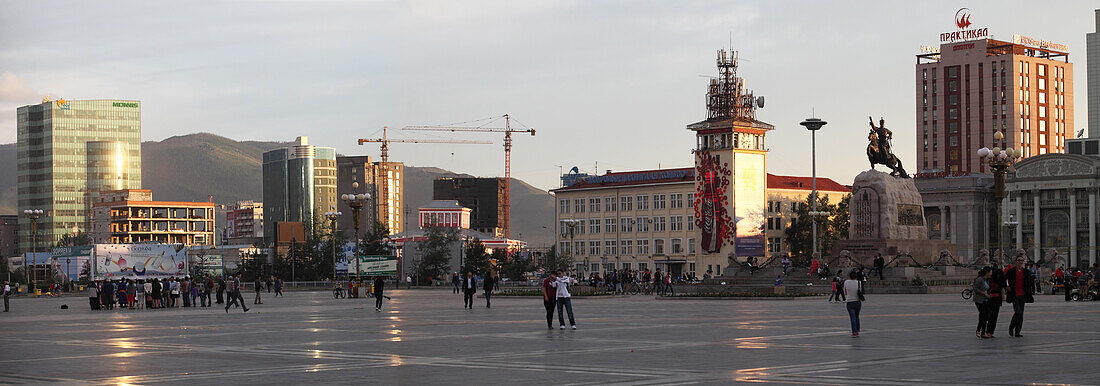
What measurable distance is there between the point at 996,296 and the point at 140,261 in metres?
70.8

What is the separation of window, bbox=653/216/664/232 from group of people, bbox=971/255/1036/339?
111717 millimetres

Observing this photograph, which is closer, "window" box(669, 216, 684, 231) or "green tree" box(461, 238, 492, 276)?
"green tree" box(461, 238, 492, 276)

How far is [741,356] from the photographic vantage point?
1934 centimetres

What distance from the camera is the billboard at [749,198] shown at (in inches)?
4916

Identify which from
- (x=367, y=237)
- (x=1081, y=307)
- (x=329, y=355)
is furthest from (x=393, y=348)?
(x=367, y=237)

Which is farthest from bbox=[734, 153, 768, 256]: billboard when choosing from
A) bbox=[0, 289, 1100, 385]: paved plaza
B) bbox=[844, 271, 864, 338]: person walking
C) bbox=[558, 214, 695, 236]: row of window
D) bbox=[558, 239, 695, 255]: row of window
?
bbox=[844, 271, 864, 338]: person walking

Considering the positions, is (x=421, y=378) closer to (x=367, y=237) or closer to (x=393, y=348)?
(x=393, y=348)

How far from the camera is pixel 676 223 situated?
438 feet

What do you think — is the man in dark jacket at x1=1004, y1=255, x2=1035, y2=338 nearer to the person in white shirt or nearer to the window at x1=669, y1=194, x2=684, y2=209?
the person in white shirt

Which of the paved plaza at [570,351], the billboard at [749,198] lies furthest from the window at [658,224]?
the paved plaza at [570,351]

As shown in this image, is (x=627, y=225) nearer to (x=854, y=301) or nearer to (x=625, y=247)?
(x=625, y=247)

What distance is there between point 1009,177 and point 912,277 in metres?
84.9

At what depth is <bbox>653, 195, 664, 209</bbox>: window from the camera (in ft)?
445

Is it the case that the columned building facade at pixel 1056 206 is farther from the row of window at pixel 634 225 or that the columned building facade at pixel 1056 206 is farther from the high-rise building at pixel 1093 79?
the row of window at pixel 634 225
